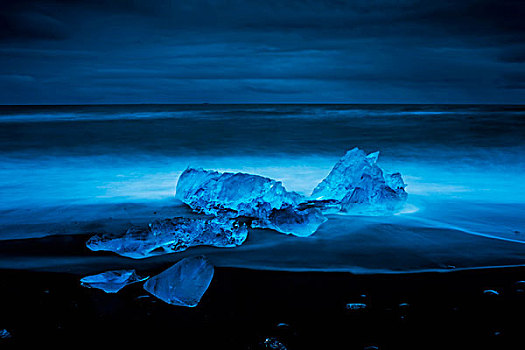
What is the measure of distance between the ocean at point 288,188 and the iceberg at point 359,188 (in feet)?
0.63

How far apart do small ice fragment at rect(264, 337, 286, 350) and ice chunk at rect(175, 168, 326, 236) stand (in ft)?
5.16

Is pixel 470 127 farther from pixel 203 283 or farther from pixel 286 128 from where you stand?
pixel 203 283

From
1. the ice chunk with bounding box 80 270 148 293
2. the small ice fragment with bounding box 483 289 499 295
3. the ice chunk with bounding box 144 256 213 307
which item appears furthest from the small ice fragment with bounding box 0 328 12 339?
the small ice fragment with bounding box 483 289 499 295

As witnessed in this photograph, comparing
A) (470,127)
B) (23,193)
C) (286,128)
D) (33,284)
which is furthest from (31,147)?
(470,127)

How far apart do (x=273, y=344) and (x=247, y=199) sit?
220 centimetres

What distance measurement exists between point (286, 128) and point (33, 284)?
1284cm

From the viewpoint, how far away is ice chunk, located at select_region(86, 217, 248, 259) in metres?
2.92

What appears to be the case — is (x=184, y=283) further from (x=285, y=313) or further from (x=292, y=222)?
(x=292, y=222)

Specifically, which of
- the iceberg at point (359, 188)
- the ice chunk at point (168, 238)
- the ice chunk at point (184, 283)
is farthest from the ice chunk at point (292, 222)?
the ice chunk at point (184, 283)

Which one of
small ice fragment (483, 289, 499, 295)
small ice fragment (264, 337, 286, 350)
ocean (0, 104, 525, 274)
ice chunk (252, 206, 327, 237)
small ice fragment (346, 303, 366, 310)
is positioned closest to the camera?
small ice fragment (264, 337, 286, 350)

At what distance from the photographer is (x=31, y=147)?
405 inches

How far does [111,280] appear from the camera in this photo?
2.39m

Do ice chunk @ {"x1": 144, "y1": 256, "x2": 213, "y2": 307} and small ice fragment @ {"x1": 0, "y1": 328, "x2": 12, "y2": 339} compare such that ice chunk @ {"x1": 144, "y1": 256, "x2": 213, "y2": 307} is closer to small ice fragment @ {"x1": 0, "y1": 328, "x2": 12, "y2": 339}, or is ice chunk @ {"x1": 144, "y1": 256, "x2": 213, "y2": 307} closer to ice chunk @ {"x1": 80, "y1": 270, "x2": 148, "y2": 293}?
ice chunk @ {"x1": 80, "y1": 270, "x2": 148, "y2": 293}

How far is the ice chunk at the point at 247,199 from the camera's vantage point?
3.52m
